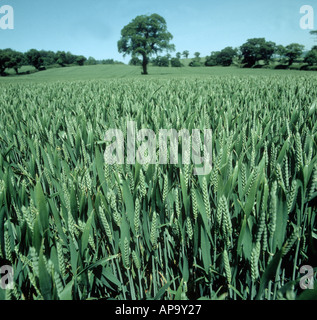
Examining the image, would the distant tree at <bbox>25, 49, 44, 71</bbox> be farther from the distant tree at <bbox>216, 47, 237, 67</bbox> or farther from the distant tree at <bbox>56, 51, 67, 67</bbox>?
the distant tree at <bbox>216, 47, 237, 67</bbox>

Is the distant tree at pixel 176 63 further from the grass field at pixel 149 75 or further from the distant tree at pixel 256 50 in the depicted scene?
the grass field at pixel 149 75

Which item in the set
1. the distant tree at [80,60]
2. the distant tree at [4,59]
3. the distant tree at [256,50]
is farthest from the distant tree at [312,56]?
the distant tree at [80,60]

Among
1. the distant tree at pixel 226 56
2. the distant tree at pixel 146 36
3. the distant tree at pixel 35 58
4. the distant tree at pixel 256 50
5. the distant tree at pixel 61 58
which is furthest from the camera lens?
the distant tree at pixel 61 58

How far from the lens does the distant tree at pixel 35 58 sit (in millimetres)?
→ 50594

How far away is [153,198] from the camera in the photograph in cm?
77

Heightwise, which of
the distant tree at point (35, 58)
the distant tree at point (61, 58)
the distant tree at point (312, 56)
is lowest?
the distant tree at point (312, 56)

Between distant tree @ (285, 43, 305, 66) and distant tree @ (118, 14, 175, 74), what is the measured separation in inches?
800

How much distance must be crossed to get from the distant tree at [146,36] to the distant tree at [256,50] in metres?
19.1

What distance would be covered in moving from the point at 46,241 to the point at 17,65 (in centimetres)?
5261

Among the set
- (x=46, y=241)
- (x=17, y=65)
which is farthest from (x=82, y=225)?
(x=17, y=65)

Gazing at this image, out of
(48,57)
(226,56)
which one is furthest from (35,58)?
(226,56)

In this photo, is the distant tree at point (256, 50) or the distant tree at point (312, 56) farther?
the distant tree at point (256, 50)
